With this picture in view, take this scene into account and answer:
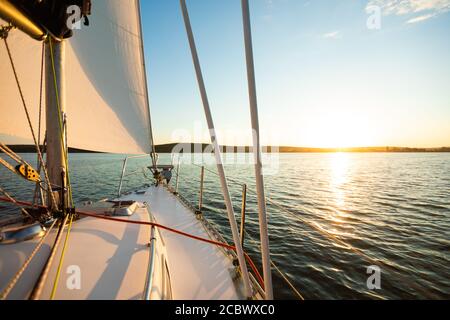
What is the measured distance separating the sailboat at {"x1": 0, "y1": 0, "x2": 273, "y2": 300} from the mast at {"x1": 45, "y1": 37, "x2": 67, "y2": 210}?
13 millimetres

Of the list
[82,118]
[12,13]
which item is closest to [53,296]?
[12,13]

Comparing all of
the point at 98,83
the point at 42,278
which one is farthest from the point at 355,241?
the point at 98,83

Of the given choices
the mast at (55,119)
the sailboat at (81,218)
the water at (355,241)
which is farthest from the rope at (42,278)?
the water at (355,241)

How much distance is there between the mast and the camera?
2.63m

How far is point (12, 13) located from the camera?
1.99m

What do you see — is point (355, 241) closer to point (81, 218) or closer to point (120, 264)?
point (120, 264)

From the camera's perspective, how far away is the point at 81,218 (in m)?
2.66

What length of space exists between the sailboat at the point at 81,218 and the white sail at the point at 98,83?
3cm

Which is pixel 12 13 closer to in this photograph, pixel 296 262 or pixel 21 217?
pixel 21 217

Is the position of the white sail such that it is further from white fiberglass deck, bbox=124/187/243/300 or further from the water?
the water

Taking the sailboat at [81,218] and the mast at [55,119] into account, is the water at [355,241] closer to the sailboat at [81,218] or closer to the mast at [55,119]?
the sailboat at [81,218]

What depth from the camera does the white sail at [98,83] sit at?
3939 millimetres

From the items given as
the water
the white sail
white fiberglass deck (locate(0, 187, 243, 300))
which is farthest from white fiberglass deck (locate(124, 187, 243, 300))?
the white sail
